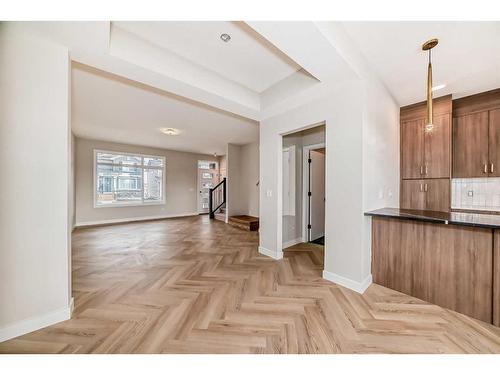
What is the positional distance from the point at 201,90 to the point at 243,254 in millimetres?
2760

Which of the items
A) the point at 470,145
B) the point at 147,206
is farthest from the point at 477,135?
the point at 147,206

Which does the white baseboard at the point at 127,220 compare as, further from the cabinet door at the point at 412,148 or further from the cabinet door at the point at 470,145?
the cabinet door at the point at 470,145

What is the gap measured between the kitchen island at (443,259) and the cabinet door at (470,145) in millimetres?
1389

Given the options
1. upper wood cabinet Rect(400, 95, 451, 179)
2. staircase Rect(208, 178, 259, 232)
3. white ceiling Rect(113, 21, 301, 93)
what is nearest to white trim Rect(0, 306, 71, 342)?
white ceiling Rect(113, 21, 301, 93)

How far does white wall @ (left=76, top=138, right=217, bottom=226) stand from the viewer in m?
6.05

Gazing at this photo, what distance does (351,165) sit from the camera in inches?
93.2

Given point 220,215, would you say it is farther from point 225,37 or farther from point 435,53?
point 435,53

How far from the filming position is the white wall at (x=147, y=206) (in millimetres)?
6055

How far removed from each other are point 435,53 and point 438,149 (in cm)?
160

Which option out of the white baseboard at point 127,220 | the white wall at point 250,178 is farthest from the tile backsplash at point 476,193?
the white baseboard at point 127,220

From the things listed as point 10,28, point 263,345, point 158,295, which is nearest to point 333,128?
point 263,345

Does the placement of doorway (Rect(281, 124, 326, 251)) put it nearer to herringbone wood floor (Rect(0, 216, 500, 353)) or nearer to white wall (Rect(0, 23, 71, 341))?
herringbone wood floor (Rect(0, 216, 500, 353))

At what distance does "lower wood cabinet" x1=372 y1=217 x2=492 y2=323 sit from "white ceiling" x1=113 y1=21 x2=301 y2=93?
7.95ft
